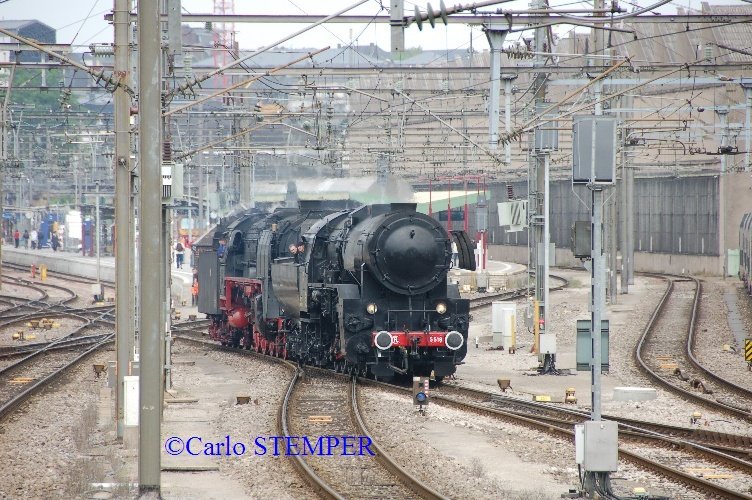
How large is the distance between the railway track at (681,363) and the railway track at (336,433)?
18.9ft

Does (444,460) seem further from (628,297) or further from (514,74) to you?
(628,297)

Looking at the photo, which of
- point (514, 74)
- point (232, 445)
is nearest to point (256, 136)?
point (514, 74)

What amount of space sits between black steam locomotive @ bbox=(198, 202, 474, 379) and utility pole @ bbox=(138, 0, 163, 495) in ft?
32.9

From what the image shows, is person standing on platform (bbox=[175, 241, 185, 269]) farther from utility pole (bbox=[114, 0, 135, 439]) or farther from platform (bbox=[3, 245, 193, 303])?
utility pole (bbox=[114, 0, 135, 439])

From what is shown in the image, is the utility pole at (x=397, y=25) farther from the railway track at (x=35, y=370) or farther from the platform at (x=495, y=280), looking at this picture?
the platform at (x=495, y=280)

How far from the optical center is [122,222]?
17.2 meters

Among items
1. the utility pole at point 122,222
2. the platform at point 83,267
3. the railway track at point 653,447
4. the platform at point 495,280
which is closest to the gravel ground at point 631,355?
the railway track at point 653,447

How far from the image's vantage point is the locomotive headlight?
21953 mm

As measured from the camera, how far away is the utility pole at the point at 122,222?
54.6 ft

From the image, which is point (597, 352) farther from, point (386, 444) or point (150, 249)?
point (150, 249)

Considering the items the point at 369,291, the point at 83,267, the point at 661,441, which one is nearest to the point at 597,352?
the point at 661,441

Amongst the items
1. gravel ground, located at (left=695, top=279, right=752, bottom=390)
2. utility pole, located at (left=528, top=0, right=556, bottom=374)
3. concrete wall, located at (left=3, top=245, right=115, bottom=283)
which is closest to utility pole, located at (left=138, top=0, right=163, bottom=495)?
utility pole, located at (left=528, top=0, right=556, bottom=374)

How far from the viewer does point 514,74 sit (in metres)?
24.8

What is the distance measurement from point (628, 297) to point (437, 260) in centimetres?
2741
